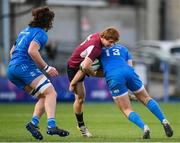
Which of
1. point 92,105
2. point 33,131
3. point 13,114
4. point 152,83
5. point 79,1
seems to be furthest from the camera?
point 79,1

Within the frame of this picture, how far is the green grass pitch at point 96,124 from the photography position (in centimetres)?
1440

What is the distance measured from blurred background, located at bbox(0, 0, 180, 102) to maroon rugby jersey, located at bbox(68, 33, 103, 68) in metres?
15.5

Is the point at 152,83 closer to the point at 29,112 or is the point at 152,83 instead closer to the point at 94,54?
the point at 29,112

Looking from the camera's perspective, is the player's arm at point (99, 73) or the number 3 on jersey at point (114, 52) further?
the player's arm at point (99, 73)

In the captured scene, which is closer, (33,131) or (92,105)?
(33,131)

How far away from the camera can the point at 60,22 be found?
147 ft

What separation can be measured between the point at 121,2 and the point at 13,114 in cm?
2732

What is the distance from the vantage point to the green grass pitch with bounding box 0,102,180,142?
14.4m

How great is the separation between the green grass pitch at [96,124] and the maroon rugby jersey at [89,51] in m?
1.27

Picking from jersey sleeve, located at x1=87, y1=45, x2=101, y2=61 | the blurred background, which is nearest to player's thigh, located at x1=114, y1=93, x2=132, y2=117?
jersey sleeve, located at x1=87, y1=45, x2=101, y2=61

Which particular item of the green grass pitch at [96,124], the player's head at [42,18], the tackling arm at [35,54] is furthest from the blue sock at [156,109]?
the player's head at [42,18]

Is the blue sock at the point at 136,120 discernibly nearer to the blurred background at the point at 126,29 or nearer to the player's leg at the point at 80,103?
the player's leg at the point at 80,103

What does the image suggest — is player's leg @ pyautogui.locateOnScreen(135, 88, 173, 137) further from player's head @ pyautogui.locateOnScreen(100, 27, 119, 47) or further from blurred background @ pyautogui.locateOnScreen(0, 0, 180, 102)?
blurred background @ pyautogui.locateOnScreen(0, 0, 180, 102)

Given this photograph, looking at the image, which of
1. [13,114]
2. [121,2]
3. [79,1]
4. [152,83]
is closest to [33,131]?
[13,114]
